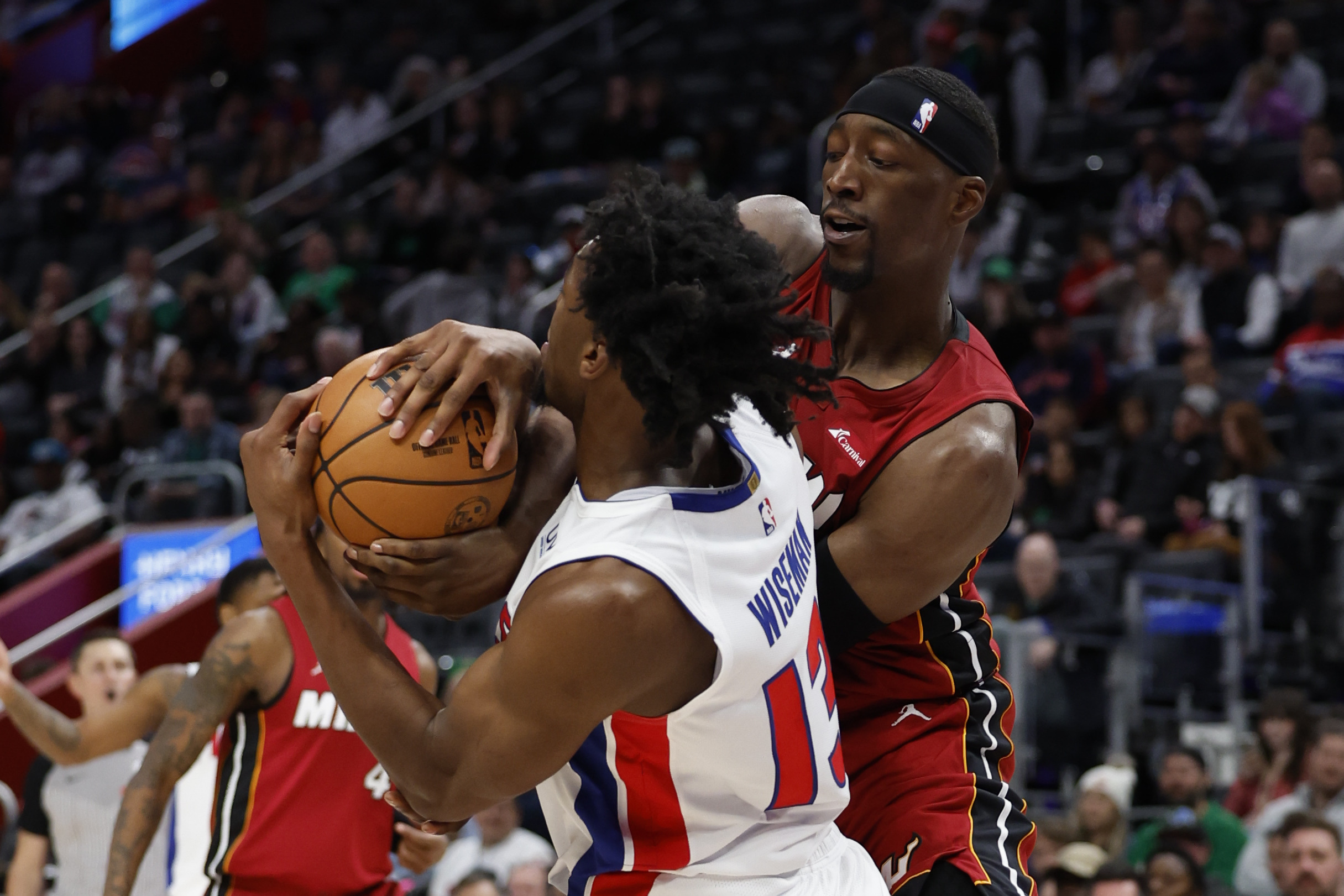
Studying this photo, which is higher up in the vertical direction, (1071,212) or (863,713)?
(863,713)

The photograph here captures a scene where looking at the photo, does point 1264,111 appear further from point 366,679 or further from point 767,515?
point 366,679

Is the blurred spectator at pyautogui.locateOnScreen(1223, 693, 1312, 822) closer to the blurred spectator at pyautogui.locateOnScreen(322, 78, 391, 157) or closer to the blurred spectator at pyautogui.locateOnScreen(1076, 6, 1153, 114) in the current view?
the blurred spectator at pyautogui.locateOnScreen(1076, 6, 1153, 114)

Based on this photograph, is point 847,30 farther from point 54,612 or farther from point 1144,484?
point 54,612

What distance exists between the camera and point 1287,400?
8.51m

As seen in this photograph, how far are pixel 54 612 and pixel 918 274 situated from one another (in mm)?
9272

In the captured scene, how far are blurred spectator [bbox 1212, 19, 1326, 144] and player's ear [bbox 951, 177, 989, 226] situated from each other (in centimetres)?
802

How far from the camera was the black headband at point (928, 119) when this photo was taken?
3012 millimetres

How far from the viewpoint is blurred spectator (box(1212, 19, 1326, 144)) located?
10391 mm

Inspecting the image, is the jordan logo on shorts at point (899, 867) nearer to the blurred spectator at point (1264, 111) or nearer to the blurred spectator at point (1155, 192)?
the blurred spectator at point (1155, 192)

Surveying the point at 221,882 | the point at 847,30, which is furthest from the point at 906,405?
the point at 847,30

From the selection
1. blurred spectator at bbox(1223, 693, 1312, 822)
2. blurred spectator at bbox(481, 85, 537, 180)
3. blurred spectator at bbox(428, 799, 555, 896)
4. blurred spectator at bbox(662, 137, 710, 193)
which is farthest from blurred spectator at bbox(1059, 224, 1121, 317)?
blurred spectator at bbox(481, 85, 537, 180)

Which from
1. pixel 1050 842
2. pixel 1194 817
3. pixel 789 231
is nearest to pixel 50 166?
pixel 1050 842

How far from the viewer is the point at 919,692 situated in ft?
10.4

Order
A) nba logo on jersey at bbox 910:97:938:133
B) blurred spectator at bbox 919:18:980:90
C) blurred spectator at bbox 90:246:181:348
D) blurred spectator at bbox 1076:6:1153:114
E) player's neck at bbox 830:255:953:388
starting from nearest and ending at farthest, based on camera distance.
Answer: nba logo on jersey at bbox 910:97:938:133, player's neck at bbox 830:255:953:388, blurred spectator at bbox 919:18:980:90, blurred spectator at bbox 1076:6:1153:114, blurred spectator at bbox 90:246:181:348
